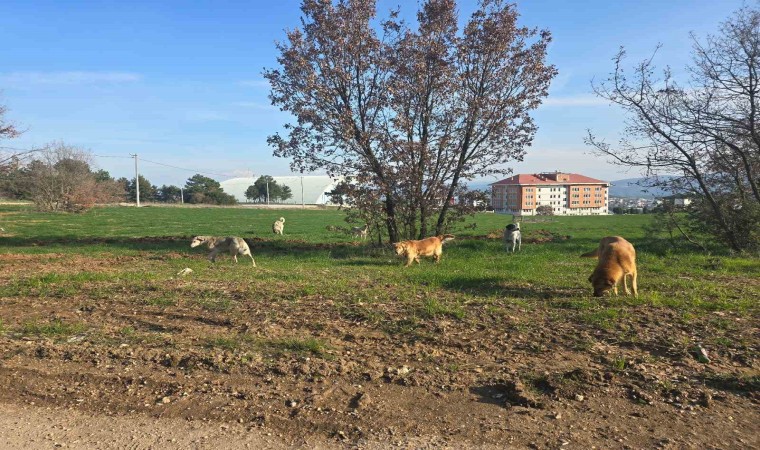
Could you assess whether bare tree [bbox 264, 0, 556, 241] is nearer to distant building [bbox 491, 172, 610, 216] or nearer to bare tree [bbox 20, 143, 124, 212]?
bare tree [bbox 20, 143, 124, 212]

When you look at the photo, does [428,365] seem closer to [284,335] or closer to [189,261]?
[284,335]

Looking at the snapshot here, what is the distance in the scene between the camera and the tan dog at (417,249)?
1266cm

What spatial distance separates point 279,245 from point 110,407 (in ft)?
49.1

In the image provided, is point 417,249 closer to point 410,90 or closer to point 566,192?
point 410,90

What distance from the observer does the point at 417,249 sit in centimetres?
1284

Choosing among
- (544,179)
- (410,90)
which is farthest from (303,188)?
(410,90)

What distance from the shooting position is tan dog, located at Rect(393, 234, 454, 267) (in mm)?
12656

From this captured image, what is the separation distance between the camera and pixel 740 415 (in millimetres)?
3852

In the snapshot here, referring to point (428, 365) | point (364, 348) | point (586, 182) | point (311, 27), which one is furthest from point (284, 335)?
point (586, 182)

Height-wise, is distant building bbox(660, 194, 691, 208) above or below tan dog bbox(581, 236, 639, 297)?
above

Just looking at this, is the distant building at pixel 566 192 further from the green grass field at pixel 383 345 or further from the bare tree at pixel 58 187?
the green grass field at pixel 383 345

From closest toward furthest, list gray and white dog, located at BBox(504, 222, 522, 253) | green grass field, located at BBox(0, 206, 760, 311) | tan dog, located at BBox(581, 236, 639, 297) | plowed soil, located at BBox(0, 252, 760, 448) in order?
plowed soil, located at BBox(0, 252, 760, 448)
tan dog, located at BBox(581, 236, 639, 297)
green grass field, located at BBox(0, 206, 760, 311)
gray and white dog, located at BBox(504, 222, 522, 253)

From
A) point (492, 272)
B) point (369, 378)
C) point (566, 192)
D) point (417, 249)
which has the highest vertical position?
point (566, 192)

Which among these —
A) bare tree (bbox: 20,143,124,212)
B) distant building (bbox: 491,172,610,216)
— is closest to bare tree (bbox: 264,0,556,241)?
bare tree (bbox: 20,143,124,212)
